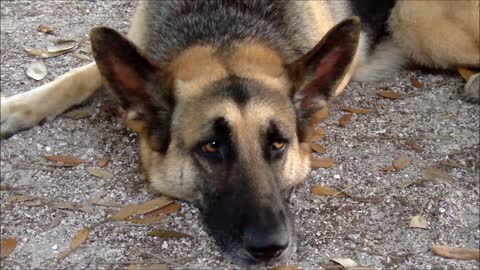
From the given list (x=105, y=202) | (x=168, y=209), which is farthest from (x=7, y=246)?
(x=168, y=209)

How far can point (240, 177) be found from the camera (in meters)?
2.80

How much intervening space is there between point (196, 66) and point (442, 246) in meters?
1.51

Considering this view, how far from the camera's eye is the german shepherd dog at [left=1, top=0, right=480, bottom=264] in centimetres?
281

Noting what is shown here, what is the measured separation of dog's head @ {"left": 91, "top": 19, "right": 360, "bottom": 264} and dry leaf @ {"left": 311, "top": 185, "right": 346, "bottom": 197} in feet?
0.78

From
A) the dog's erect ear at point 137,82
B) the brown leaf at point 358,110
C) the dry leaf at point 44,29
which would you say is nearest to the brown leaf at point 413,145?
A: the brown leaf at point 358,110

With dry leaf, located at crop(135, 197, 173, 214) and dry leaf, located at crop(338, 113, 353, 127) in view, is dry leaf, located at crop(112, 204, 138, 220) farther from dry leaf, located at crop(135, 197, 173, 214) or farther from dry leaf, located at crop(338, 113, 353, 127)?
dry leaf, located at crop(338, 113, 353, 127)

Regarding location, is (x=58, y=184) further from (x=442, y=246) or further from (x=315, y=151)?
(x=442, y=246)

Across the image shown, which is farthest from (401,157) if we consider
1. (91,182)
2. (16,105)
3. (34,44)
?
(34,44)

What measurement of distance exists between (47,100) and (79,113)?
21cm

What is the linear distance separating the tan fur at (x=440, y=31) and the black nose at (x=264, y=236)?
2265mm

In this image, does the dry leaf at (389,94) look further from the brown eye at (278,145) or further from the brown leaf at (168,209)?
the brown leaf at (168,209)

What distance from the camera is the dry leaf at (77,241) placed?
9.80 feet

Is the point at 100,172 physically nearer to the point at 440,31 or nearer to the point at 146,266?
the point at 146,266

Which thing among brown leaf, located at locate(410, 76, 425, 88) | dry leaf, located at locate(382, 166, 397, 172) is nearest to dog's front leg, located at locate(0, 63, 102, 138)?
dry leaf, located at locate(382, 166, 397, 172)
